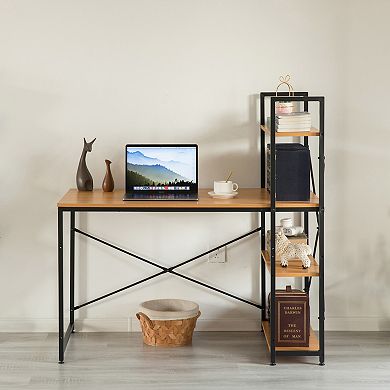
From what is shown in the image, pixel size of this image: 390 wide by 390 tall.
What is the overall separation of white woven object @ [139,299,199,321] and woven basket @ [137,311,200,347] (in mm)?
21

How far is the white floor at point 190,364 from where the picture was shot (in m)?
3.86

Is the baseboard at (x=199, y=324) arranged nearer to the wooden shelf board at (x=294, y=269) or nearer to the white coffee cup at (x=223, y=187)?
the wooden shelf board at (x=294, y=269)

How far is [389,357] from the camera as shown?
4230 mm

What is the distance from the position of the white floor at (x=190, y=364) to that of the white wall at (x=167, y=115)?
0.28m

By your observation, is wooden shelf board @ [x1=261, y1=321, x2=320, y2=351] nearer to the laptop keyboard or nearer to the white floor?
the white floor

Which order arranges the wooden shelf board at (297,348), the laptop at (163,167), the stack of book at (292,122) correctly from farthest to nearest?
the laptop at (163,167)
the wooden shelf board at (297,348)
the stack of book at (292,122)

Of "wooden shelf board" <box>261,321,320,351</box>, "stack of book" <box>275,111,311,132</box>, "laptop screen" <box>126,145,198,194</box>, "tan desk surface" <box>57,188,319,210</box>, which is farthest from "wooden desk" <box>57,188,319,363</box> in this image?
"wooden shelf board" <box>261,321,320,351</box>

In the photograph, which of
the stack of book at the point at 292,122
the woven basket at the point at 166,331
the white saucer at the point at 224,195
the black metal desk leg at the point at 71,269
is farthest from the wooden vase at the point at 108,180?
the stack of book at the point at 292,122

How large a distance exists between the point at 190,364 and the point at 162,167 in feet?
3.26

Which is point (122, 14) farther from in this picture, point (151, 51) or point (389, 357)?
point (389, 357)

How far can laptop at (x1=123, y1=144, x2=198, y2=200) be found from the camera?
14.3ft

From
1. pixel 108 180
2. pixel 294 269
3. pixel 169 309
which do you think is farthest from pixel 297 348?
pixel 108 180

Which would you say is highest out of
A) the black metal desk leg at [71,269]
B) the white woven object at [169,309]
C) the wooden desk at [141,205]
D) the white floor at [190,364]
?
the wooden desk at [141,205]

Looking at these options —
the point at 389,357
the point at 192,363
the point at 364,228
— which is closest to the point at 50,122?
the point at 192,363
